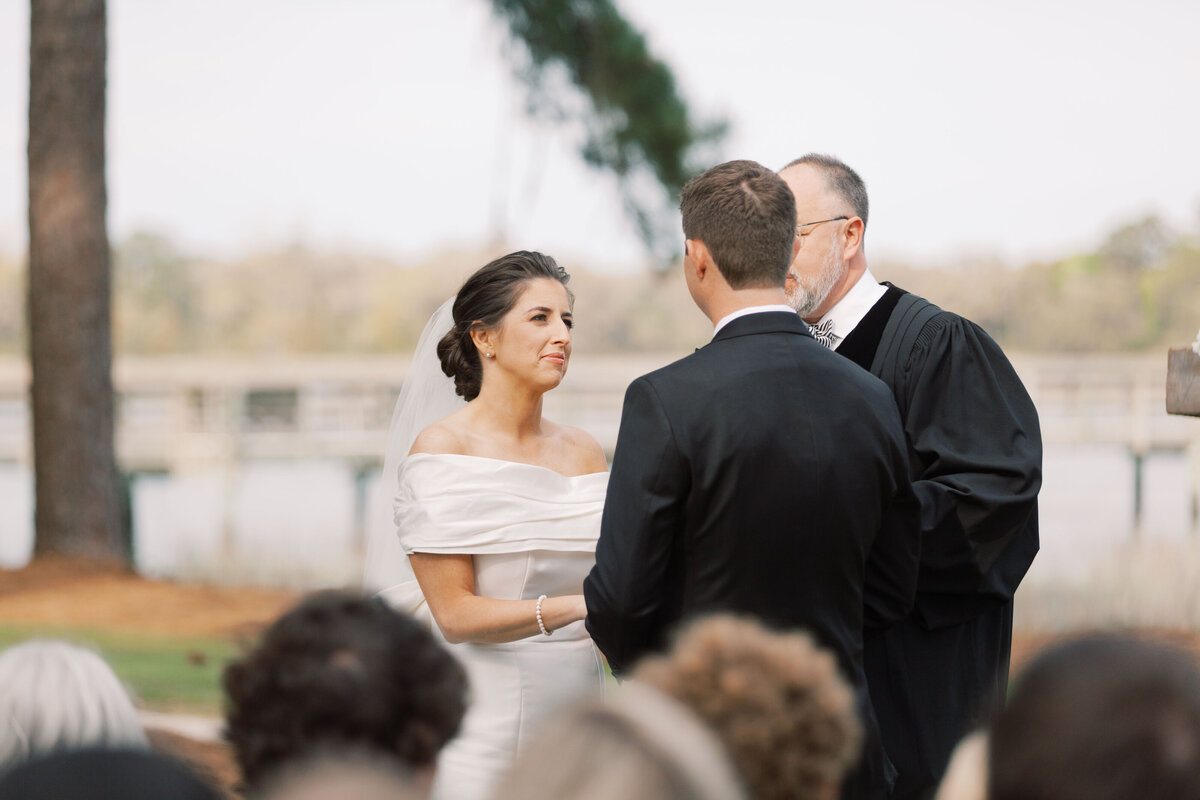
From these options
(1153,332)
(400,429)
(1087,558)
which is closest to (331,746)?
(400,429)

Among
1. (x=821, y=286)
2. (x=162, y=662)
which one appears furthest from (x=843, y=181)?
(x=162, y=662)

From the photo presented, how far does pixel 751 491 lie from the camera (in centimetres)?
247

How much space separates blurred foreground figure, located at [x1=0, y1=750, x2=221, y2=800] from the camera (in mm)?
1184

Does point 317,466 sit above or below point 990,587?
below

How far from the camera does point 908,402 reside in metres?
3.38

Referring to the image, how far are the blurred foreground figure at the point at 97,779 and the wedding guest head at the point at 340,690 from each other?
288 millimetres

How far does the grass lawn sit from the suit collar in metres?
5.41

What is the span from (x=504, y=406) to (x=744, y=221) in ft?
4.00

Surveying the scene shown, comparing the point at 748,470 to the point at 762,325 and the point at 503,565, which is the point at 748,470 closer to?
the point at 762,325

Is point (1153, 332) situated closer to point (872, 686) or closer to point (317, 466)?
point (317, 466)

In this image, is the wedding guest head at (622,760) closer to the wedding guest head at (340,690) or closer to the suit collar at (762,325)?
the wedding guest head at (340,690)

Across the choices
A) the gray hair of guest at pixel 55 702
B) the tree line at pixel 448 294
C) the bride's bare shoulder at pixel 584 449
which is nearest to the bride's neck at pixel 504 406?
the bride's bare shoulder at pixel 584 449

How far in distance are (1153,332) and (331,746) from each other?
137ft

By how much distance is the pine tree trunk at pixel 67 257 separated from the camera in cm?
1048
